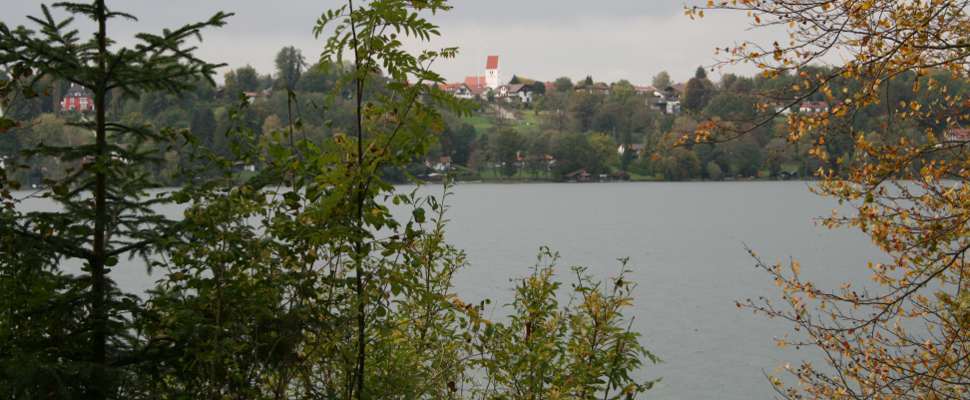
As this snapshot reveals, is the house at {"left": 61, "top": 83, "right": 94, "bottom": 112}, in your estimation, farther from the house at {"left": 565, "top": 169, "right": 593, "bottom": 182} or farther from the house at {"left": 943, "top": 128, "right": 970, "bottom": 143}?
the house at {"left": 565, "top": 169, "right": 593, "bottom": 182}

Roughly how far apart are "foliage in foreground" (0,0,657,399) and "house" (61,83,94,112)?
0.19 meters

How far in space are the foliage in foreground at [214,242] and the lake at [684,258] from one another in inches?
137

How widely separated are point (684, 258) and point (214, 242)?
1818 inches

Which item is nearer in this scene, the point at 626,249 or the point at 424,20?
the point at 424,20

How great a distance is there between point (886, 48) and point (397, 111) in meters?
3.22

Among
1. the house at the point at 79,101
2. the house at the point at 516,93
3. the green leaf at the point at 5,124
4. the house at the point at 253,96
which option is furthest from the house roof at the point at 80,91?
the house at the point at 516,93

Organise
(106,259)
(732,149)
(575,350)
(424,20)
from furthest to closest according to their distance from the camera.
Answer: (732,149), (575,350), (106,259), (424,20)

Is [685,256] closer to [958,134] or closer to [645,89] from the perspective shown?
[958,134]

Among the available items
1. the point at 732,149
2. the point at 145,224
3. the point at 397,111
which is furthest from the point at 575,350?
the point at 732,149

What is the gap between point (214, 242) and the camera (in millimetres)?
4004

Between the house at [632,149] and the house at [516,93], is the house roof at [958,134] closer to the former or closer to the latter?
the house at [632,149]

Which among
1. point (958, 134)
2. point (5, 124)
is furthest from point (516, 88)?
point (5, 124)

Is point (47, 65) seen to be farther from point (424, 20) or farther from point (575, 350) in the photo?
point (575, 350)

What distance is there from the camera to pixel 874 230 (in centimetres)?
621
